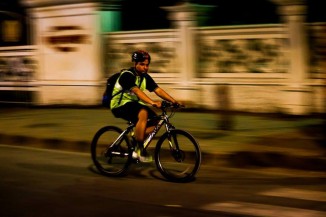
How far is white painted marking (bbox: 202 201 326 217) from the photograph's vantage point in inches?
231

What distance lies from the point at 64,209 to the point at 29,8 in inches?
393

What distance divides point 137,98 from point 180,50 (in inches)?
222

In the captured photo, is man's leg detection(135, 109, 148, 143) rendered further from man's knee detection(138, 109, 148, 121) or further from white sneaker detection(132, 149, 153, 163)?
white sneaker detection(132, 149, 153, 163)

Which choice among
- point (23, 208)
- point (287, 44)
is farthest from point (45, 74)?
point (23, 208)

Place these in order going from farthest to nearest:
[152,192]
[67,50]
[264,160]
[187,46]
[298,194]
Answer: [67,50], [187,46], [264,160], [152,192], [298,194]

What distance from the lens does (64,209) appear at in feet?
20.3

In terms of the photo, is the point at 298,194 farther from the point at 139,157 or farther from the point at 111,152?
the point at 111,152

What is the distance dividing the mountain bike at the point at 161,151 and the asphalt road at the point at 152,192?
160 mm

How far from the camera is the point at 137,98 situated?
7777 millimetres

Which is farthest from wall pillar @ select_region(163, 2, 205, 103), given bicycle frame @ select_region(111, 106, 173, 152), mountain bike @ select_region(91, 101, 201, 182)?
bicycle frame @ select_region(111, 106, 173, 152)

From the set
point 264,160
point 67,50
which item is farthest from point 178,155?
point 67,50

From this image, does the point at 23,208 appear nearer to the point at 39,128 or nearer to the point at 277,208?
the point at 277,208

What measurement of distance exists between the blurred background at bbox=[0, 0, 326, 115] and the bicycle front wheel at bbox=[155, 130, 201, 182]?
2815mm

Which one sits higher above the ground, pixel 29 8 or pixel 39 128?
pixel 29 8
